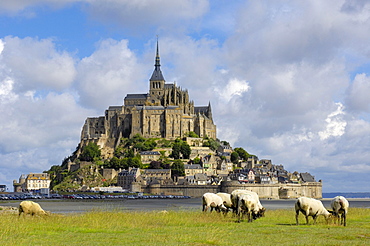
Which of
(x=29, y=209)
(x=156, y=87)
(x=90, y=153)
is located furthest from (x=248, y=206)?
(x=156, y=87)

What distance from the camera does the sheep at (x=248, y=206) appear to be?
27.4 m

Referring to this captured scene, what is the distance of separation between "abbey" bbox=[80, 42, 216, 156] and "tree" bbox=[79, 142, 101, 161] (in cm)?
424

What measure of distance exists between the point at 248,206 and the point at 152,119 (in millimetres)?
121211

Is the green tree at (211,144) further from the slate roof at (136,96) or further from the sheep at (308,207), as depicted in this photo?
the sheep at (308,207)

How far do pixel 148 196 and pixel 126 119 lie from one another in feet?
122

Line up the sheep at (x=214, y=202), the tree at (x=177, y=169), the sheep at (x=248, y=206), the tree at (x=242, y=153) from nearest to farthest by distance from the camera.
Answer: the sheep at (x=248, y=206) < the sheep at (x=214, y=202) < the tree at (x=177, y=169) < the tree at (x=242, y=153)

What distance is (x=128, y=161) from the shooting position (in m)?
133

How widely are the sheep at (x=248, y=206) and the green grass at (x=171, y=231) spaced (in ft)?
1.63

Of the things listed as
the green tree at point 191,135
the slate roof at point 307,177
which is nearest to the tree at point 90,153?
the green tree at point 191,135

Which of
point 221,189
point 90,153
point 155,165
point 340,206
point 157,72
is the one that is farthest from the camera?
point 157,72

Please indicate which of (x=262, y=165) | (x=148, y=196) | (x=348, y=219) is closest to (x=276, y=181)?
(x=262, y=165)

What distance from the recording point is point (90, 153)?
139 metres

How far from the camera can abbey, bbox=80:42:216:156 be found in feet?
482

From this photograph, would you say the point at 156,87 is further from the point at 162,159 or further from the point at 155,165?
the point at 155,165
